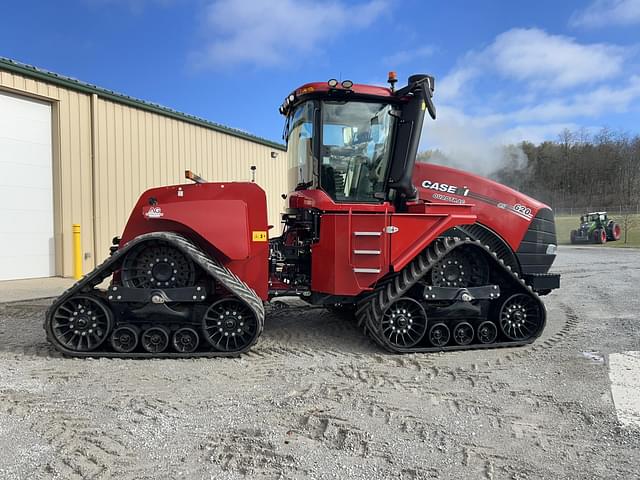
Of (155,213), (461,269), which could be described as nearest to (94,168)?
(155,213)

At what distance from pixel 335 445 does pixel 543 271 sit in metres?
3.93

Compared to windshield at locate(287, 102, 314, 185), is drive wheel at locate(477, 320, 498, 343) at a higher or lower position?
lower

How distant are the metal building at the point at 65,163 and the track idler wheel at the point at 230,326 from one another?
284 inches

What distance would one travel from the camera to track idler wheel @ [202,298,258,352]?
15.1 ft

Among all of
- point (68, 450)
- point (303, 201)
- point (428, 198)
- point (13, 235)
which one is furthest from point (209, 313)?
point (13, 235)

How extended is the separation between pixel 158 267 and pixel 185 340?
2.50 ft

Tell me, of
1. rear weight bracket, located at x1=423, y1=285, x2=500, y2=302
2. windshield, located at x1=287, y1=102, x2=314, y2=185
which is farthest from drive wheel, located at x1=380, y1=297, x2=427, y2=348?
windshield, located at x1=287, y1=102, x2=314, y2=185

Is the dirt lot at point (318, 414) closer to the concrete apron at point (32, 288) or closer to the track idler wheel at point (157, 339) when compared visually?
the track idler wheel at point (157, 339)

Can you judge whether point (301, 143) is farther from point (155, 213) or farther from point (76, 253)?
point (76, 253)

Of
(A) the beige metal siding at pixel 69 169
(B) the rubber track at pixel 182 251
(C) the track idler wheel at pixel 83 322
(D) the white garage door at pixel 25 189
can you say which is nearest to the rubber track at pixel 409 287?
(B) the rubber track at pixel 182 251

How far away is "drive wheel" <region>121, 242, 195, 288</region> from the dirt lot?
759mm

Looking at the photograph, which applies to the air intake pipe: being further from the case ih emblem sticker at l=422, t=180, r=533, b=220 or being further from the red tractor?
the case ih emblem sticker at l=422, t=180, r=533, b=220

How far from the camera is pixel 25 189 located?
9805 mm

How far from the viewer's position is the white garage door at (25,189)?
9.52m
